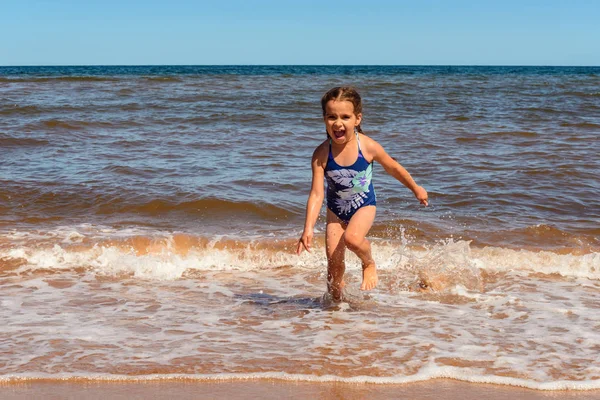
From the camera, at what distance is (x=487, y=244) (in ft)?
22.9

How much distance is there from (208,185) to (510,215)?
360 centimetres

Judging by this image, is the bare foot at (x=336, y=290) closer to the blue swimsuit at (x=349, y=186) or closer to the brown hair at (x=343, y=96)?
the blue swimsuit at (x=349, y=186)

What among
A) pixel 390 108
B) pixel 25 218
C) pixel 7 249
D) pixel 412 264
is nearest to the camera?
pixel 412 264

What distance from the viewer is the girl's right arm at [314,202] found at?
4.44m

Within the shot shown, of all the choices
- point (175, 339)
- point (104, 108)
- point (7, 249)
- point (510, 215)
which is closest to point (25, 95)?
point (104, 108)

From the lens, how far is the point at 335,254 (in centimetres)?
498

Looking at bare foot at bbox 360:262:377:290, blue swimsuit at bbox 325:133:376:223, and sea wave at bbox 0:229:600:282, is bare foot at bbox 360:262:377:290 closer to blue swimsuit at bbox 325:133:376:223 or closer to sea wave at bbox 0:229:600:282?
blue swimsuit at bbox 325:133:376:223

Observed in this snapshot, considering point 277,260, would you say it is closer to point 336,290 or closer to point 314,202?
point 336,290

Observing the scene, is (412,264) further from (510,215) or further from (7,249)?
(7,249)

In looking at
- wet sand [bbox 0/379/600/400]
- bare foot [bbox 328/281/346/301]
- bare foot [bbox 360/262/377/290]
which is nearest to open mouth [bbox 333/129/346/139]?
bare foot [bbox 360/262/377/290]

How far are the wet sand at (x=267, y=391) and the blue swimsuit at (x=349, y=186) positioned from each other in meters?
1.62

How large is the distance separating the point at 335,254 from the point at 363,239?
0.25 meters

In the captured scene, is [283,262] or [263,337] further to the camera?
[283,262]

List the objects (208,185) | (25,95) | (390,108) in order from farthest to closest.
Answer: (25,95)
(390,108)
(208,185)
